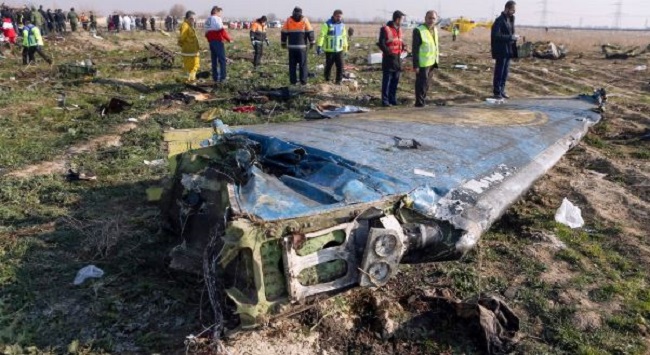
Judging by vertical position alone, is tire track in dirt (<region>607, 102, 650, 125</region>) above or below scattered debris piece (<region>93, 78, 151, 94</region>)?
below

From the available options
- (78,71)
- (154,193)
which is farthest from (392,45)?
(78,71)

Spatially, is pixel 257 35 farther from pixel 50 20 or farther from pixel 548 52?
pixel 50 20

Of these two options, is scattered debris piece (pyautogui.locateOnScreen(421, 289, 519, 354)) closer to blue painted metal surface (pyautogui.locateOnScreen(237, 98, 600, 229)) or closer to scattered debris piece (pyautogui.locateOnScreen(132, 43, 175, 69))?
blue painted metal surface (pyautogui.locateOnScreen(237, 98, 600, 229))

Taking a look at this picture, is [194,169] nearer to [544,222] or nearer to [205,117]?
[544,222]

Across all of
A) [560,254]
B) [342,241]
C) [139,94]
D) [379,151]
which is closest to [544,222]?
[560,254]

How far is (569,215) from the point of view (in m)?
4.61

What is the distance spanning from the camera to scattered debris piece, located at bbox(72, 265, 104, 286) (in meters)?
3.42

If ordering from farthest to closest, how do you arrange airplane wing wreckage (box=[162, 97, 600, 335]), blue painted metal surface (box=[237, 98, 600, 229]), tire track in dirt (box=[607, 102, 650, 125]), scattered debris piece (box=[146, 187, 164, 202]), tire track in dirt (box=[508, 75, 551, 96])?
tire track in dirt (box=[508, 75, 551, 96]) < tire track in dirt (box=[607, 102, 650, 125]) < scattered debris piece (box=[146, 187, 164, 202]) < blue painted metal surface (box=[237, 98, 600, 229]) < airplane wing wreckage (box=[162, 97, 600, 335])

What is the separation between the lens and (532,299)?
3.40 meters

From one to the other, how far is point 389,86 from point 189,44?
4.34 metres

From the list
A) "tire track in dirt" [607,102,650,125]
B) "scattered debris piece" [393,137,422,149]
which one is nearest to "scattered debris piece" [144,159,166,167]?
"scattered debris piece" [393,137,422,149]

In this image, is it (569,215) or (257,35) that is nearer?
(569,215)

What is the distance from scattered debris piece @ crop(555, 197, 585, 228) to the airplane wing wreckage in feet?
1.43

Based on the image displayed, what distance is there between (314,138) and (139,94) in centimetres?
739
